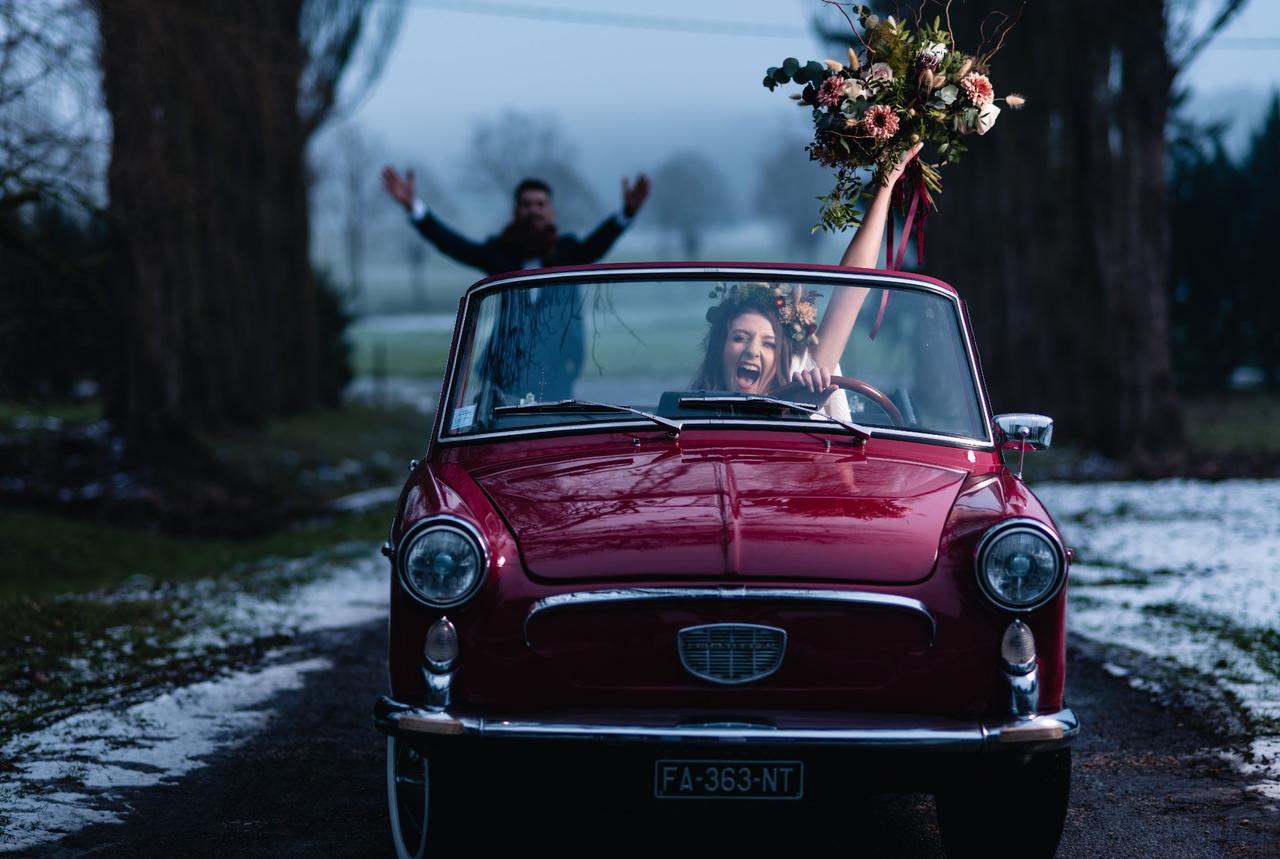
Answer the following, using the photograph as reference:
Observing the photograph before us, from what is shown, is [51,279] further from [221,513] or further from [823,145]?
[823,145]

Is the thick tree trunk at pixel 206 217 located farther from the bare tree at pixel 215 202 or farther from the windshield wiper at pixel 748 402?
the windshield wiper at pixel 748 402

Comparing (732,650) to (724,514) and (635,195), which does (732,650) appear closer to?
(724,514)

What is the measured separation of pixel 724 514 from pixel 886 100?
215cm

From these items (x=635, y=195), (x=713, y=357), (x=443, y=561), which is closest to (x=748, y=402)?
(x=713, y=357)

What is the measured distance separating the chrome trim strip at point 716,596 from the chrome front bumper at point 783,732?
284mm

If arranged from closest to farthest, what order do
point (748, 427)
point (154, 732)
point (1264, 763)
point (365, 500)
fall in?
1. point (748, 427)
2. point (1264, 763)
3. point (154, 732)
4. point (365, 500)

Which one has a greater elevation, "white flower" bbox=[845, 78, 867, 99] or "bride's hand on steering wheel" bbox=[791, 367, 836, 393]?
"white flower" bbox=[845, 78, 867, 99]

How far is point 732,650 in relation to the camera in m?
4.05

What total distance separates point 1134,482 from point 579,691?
548 inches

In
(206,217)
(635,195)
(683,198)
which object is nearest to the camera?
(635,195)

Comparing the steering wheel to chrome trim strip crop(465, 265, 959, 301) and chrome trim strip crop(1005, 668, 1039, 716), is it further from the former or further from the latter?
chrome trim strip crop(1005, 668, 1039, 716)

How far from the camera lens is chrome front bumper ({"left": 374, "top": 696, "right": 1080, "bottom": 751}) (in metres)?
3.90

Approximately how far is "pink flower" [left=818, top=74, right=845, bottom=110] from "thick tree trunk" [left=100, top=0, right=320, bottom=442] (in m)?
6.00

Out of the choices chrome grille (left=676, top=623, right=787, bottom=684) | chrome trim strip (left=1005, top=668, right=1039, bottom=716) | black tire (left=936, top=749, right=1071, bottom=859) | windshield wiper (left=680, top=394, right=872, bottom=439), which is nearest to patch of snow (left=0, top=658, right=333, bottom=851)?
chrome grille (left=676, top=623, right=787, bottom=684)
